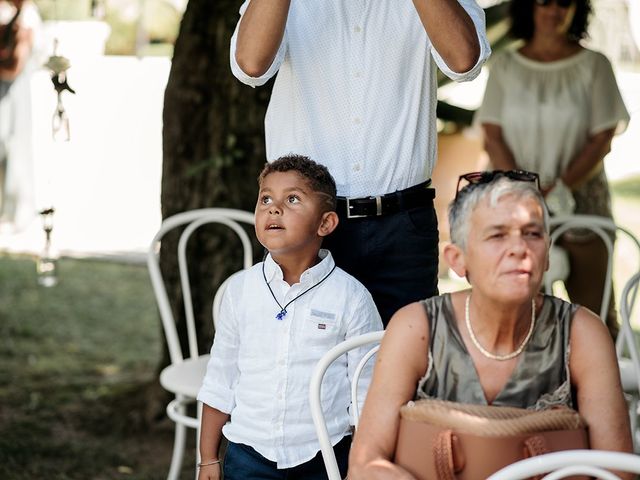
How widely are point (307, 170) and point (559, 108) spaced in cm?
246

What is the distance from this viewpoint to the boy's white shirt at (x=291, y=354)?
99.8 inches

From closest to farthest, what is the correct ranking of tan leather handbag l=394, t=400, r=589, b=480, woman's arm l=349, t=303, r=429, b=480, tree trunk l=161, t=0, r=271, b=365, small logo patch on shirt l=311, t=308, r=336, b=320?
tan leather handbag l=394, t=400, r=589, b=480 < woman's arm l=349, t=303, r=429, b=480 < small logo patch on shirt l=311, t=308, r=336, b=320 < tree trunk l=161, t=0, r=271, b=365

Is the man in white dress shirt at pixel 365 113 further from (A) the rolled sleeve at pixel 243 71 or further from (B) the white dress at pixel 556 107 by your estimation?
(B) the white dress at pixel 556 107

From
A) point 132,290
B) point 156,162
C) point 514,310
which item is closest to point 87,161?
point 156,162

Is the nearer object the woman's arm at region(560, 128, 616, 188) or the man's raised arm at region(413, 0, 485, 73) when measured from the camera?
the man's raised arm at region(413, 0, 485, 73)

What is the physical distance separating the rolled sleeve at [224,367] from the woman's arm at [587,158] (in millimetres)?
2468

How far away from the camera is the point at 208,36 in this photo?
4605 millimetres

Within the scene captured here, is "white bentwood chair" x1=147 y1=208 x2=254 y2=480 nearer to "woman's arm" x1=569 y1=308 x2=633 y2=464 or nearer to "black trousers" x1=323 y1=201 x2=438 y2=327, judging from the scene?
"black trousers" x1=323 y1=201 x2=438 y2=327

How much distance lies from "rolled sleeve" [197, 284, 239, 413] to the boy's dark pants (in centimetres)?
12

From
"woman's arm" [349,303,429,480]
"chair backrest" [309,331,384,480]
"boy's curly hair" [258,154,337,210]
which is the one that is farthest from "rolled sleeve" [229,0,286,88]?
"woman's arm" [349,303,429,480]

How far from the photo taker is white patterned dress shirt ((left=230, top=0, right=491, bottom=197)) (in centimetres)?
271

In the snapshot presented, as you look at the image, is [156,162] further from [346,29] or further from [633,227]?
[346,29]

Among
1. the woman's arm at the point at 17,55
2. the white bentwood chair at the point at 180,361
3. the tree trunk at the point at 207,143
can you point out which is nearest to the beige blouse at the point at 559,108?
the tree trunk at the point at 207,143

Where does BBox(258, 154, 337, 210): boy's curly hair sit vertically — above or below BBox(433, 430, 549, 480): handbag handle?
above
